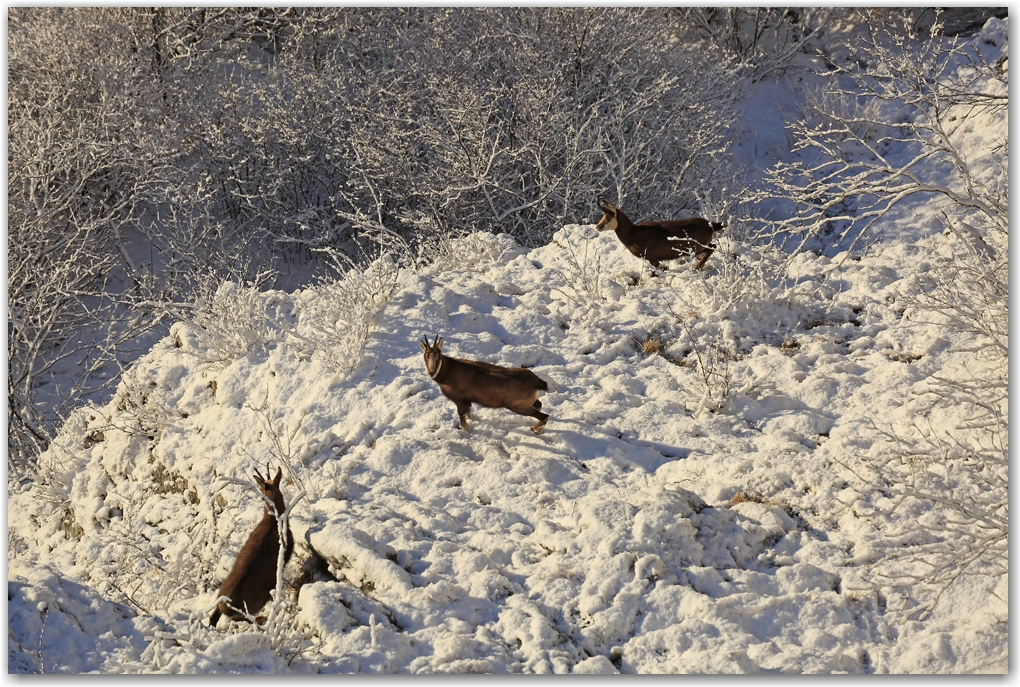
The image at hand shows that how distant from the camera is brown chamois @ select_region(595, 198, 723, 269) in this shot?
7.33 metres

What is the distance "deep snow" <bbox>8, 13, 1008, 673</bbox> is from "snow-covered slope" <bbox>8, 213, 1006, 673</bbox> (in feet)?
0.06

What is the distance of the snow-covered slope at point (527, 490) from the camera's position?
4094mm

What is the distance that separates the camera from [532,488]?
5363mm

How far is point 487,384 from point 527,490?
28.2 inches

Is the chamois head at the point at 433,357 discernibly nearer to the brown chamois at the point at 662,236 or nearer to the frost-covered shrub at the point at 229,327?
the frost-covered shrub at the point at 229,327

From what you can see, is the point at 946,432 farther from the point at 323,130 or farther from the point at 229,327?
the point at 323,130

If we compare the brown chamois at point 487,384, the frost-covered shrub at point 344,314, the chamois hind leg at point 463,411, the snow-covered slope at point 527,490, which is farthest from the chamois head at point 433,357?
the frost-covered shrub at point 344,314

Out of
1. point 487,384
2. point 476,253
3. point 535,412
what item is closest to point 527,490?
point 535,412

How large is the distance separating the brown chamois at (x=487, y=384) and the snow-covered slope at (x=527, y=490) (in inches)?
10.3

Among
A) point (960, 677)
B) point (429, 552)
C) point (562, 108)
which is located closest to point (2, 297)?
point (429, 552)

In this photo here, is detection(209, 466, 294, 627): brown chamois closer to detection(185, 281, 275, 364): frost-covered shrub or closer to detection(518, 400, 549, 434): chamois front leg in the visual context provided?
detection(518, 400, 549, 434): chamois front leg

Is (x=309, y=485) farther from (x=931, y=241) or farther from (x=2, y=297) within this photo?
(x=931, y=241)

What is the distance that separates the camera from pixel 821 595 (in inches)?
176

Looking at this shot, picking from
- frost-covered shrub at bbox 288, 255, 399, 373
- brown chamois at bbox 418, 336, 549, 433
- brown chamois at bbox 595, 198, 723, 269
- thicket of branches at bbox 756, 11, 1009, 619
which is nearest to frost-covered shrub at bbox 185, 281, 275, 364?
frost-covered shrub at bbox 288, 255, 399, 373
